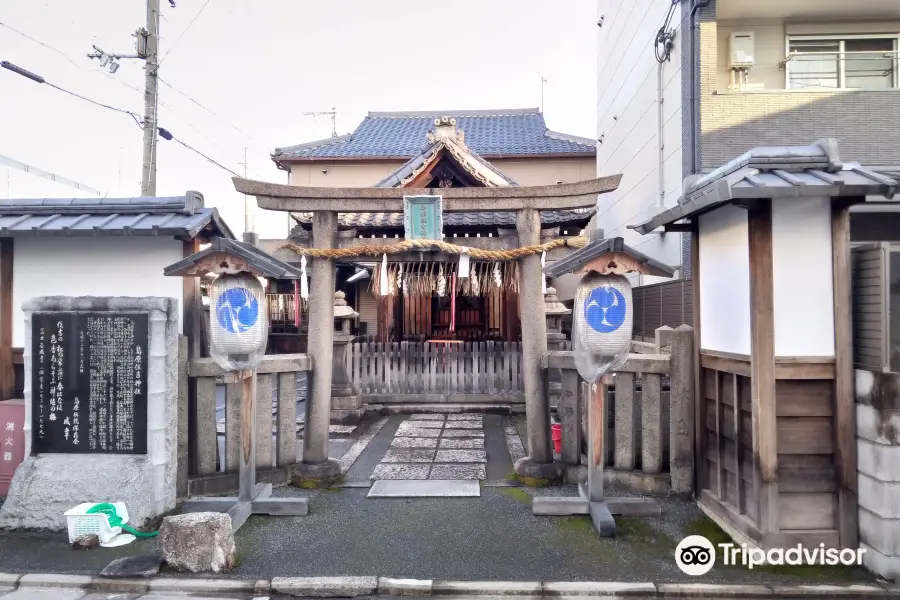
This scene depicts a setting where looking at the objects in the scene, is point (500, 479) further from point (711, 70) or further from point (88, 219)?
point (711, 70)

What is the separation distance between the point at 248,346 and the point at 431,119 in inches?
918

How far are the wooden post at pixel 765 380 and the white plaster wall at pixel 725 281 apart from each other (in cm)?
24

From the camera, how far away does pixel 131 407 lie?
5.66 meters

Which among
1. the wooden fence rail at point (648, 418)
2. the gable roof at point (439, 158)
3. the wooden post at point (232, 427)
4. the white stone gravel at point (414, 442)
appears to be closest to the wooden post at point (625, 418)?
the wooden fence rail at point (648, 418)

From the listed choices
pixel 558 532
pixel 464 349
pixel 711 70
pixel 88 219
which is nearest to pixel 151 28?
pixel 88 219

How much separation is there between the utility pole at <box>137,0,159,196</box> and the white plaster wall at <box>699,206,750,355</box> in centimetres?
1346

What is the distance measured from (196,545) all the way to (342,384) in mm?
6915

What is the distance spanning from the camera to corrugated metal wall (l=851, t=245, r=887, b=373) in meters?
4.33

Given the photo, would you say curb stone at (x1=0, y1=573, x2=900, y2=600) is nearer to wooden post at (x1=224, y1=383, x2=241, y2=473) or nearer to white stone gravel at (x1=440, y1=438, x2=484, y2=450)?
wooden post at (x1=224, y1=383, x2=241, y2=473)

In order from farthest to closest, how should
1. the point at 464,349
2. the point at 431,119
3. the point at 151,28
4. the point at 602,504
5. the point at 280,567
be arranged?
the point at 431,119 < the point at 151,28 < the point at 464,349 < the point at 602,504 < the point at 280,567

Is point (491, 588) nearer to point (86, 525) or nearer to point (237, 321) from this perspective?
point (237, 321)

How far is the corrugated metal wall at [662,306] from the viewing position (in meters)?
10.2

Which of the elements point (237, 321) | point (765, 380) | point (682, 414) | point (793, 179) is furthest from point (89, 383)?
point (793, 179)

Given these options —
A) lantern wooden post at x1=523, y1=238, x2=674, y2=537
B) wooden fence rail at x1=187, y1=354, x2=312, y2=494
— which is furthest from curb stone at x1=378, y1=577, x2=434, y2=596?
wooden fence rail at x1=187, y1=354, x2=312, y2=494
